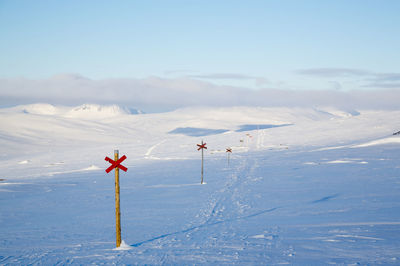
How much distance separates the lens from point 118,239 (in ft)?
42.6

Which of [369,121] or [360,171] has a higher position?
[369,121]

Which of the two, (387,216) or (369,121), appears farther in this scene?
(369,121)

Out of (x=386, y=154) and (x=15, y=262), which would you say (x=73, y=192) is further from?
(x=386, y=154)

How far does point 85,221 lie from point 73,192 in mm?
12516

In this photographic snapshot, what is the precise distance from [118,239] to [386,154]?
4617cm

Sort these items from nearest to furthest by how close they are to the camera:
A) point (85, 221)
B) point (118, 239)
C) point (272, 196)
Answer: point (118, 239)
point (85, 221)
point (272, 196)

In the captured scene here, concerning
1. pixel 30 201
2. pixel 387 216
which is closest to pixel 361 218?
pixel 387 216

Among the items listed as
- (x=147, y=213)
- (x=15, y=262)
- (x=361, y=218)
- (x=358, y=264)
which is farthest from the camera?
(x=147, y=213)

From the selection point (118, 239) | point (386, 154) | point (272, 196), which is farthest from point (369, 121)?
point (118, 239)

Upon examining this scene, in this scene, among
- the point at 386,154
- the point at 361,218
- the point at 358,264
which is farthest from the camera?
the point at 386,154

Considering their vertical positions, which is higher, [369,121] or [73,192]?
[369,121]

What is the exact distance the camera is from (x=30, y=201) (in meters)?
26.1

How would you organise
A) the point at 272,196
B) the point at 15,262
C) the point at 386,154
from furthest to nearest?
the point at 386,154
the point at 272,196
the point at 15,262

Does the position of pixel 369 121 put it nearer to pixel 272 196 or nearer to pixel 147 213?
pixel 272 196
